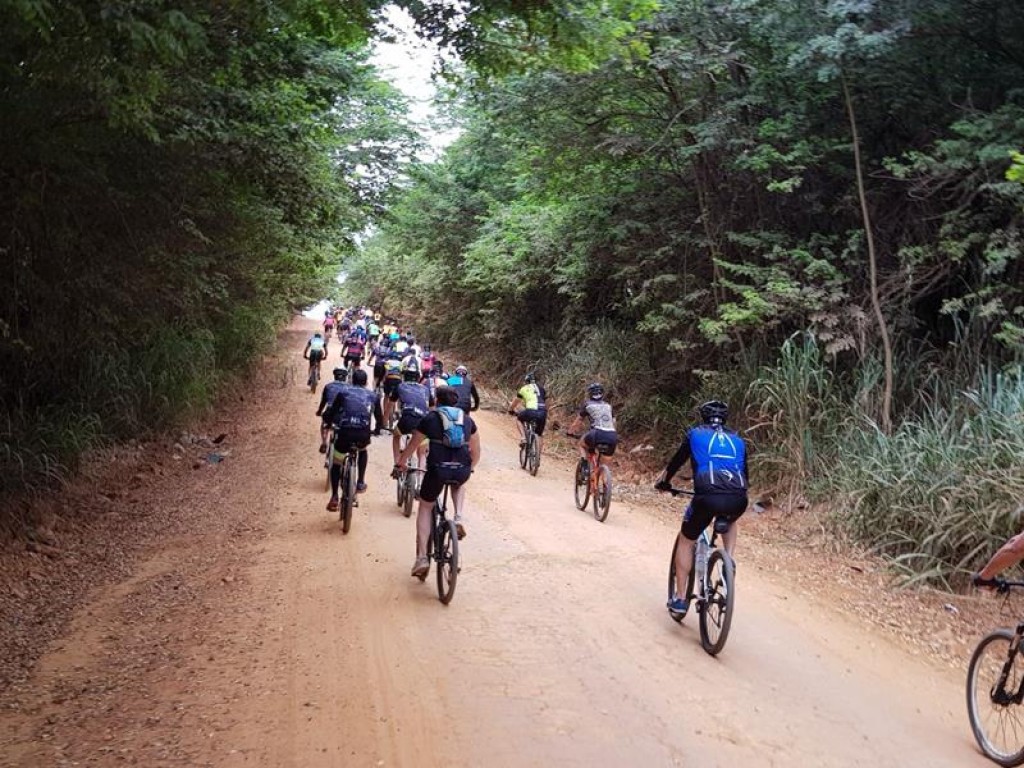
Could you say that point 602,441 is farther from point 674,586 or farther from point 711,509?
point 711,509

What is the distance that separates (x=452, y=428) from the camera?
6.73 meters

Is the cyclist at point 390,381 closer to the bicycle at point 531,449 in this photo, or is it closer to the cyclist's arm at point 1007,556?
the bicycle at point 531,449

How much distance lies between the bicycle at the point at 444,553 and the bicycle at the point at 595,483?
3.74 m

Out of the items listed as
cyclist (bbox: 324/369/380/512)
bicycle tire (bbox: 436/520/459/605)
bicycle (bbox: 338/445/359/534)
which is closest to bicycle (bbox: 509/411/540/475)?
cyclist (bbox: 324/369/380/512)

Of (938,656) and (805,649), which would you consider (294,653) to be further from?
(938,656)

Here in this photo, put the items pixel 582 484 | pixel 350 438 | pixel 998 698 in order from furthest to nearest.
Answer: pixel 582 484 < pixel 350 438 < pixel 998 698

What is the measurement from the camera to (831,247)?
452 inches

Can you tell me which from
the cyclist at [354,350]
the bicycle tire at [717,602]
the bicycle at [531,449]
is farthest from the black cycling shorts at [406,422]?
the cyclist at [354,350]

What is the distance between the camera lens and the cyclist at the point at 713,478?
5789mm

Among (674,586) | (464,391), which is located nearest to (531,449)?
(464,391)

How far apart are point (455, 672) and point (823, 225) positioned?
985cm

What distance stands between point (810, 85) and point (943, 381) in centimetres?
479

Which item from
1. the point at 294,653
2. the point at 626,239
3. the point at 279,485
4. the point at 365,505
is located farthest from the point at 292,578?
the point at 626,239

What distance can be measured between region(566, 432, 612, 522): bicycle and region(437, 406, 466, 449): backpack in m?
3.79
